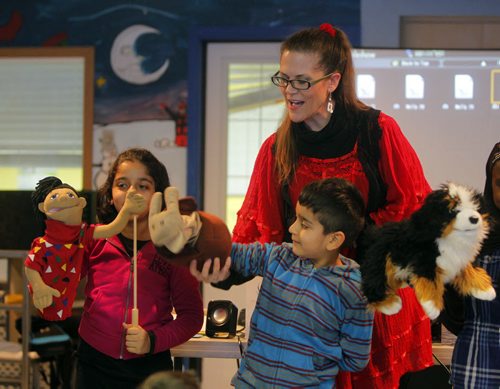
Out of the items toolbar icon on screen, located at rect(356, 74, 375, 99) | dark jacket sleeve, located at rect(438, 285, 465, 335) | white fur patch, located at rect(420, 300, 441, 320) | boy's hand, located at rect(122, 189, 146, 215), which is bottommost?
dark jacket sleeve, located at rect(438, 285, 465, 335)

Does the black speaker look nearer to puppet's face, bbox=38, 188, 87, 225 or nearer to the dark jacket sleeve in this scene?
puppet's face, bbox=38, 188, 87, 225

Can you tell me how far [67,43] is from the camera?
4305mm

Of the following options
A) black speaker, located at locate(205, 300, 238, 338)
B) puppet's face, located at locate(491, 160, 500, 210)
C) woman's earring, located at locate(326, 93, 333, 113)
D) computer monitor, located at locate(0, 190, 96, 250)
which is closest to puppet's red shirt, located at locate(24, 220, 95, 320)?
black speaker, located at locate(205, 300, 238, 338)

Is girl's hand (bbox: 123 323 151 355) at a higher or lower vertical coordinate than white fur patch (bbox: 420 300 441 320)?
lower

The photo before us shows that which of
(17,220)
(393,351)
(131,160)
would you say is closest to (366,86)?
(17,220)

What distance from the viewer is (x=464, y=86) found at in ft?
12.9

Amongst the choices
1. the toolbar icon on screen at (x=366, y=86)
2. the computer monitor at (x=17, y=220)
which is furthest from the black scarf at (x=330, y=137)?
the toolbar icon on screen at (x=366, y=86)

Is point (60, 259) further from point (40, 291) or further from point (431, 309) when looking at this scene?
point (431, 309)

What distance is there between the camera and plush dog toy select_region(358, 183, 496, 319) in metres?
1.37

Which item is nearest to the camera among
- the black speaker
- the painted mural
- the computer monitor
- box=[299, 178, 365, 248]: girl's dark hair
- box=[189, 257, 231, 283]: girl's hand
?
box=[189, 257, 231, 283]: girl's hand

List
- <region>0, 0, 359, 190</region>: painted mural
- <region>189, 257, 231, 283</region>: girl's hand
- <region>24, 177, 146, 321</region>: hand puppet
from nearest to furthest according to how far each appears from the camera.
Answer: <region>189, 257, 231, 283</region>: girl's hand
<region>24, 177, 146, 321</region>: hand puppet
<region>0, 0, 359, 190</region>: painted mural

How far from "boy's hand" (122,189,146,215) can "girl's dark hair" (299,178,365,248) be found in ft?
1.31

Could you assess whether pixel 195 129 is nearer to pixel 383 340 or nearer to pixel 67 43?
pixel 67 43

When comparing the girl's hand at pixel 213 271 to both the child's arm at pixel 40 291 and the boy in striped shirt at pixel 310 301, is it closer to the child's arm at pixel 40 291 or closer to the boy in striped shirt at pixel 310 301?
the boy in striped shirt at pixel 310 301
